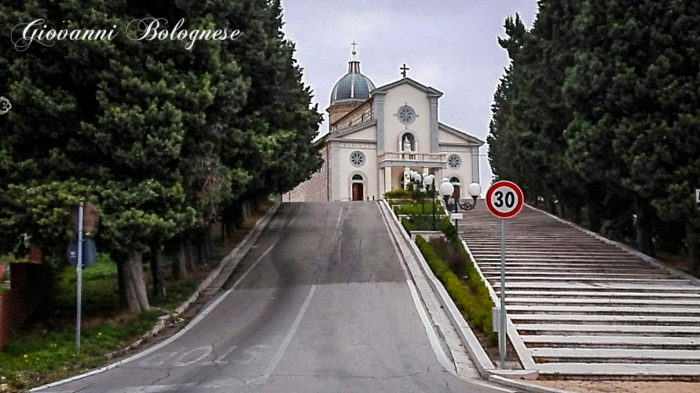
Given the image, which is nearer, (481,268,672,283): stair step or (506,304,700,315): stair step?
(506,304,700,315): stair step

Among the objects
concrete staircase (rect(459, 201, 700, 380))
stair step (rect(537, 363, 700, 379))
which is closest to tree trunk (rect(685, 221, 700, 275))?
concrete staircase (rect(459, 201, 700, 380))

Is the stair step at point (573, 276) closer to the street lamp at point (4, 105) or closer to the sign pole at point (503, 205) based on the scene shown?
the sign pole at point (503, 205)

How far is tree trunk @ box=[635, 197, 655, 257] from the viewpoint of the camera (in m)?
20.9

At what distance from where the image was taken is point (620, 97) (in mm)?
18641

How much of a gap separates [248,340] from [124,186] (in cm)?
390

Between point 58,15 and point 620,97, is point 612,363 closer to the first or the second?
point 620,97

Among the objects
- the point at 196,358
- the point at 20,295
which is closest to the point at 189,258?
the point at 20,295

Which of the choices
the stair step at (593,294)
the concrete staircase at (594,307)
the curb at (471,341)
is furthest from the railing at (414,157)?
the stair step at (593,294)

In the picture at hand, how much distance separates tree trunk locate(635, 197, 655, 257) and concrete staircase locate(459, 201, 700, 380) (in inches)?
27.9

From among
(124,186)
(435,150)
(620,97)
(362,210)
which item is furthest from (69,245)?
(435,150)

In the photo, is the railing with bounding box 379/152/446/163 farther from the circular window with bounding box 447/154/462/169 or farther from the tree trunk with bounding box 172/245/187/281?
the tree trunk with bounding box 172/245/187/281

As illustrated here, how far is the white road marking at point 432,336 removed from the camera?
10784mm

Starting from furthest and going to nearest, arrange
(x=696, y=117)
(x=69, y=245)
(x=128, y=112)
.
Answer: (x=696, y=117), (x=128, y=112), (x=69, y=245)

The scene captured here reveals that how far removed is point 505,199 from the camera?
1053 cm
